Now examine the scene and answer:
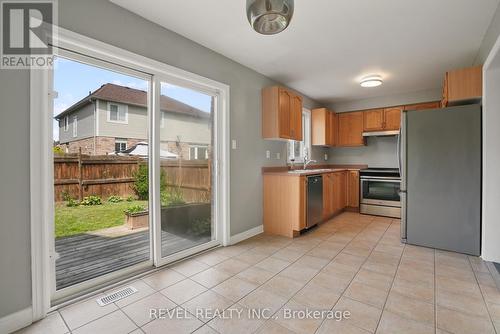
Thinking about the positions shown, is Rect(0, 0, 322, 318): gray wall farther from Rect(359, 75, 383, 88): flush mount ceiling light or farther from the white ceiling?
Rect(359, 75, 383, 88): flush mount ceiling light

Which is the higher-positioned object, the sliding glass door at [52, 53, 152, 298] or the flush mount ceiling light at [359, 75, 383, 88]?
the flush mount ceiling light at [359, 75, 383, 88]

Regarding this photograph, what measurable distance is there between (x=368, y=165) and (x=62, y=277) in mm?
5679

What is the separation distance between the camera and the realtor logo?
1582mm

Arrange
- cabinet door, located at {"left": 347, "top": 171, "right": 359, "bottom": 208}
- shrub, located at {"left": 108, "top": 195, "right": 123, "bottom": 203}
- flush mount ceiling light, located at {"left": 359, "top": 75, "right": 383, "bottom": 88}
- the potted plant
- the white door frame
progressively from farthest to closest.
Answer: cabinet door, located at {"left": 347, "top": 171, "right": 359, "bottom": 208} → flush mount ceiling light, located at {"left": 359, "top": 75, "right": 383, "bottom": 88} → the potted plant → shrub, located at {"left": 108, "top": 195, "right": 123, "bottom": 203} → the white door frame

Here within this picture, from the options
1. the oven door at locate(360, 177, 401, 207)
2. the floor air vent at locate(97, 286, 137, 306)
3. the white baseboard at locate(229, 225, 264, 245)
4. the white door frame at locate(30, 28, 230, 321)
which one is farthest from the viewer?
the oven door at locate(360, 177, 401, 207)

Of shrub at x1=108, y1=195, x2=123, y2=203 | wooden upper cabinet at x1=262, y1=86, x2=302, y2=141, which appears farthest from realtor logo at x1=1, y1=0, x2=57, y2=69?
wooden upper cabinet at x1=262, y1=86, x2=302, y2=141

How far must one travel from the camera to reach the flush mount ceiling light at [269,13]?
4.51 ft

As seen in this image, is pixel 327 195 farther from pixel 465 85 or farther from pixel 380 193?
pixel 465 85

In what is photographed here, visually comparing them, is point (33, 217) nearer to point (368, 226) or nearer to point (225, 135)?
point (225, 135)

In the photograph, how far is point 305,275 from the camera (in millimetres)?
2293

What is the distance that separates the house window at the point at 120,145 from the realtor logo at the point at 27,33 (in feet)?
2.62

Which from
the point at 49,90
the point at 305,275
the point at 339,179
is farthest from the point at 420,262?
the point at 49,90

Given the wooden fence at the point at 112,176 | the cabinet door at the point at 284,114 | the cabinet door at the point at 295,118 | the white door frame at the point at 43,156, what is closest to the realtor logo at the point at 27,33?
the white door frame at the point at 43,156

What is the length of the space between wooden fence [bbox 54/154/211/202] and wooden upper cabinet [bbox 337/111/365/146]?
3.76 meters
